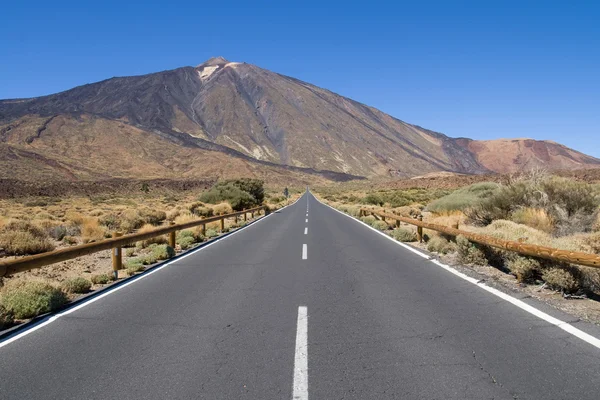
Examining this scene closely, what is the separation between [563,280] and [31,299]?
27.9 ft

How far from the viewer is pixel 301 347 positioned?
493 cm

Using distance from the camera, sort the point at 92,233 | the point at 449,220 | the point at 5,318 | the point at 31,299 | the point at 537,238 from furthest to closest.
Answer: the point at 92,233 < the point at 449,220 < the point at 537,238 < the point at 31,299 < the point at 5,318

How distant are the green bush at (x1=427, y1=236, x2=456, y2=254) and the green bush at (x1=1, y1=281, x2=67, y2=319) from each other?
31.4ft

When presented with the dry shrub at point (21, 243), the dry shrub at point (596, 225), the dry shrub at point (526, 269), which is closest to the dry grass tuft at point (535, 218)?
the dry shrub at point (596, 225)

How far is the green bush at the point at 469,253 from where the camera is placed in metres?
10.6

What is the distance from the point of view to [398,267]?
33.6ft

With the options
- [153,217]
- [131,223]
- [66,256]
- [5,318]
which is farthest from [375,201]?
[5,318]

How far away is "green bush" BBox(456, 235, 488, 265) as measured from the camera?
1059 cm

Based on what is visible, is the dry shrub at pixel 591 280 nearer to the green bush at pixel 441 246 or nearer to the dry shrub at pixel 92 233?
the green bush at pixel 441 246

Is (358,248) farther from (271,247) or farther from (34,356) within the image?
(34,356)

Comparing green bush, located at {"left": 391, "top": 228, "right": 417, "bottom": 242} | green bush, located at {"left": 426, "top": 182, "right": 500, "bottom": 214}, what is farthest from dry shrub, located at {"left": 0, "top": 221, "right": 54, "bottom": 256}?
green bush, located at {"left": 426, "top": 182, "right": 500, "bottom": 214}

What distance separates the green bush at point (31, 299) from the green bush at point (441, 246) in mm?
9577

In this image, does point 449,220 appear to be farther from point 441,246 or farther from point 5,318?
point 5,318

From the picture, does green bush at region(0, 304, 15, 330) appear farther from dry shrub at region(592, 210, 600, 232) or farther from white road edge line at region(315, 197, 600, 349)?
dry shrub at region(592, 210, 600, 232)
